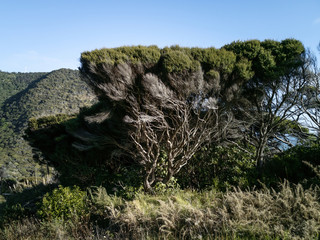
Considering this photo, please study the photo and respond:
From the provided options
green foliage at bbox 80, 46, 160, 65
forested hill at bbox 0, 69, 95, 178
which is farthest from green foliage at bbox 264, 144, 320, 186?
forested hill at bbox 0, 69, 95, 178

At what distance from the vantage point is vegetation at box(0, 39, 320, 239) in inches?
250

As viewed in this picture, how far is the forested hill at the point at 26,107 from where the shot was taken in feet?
120

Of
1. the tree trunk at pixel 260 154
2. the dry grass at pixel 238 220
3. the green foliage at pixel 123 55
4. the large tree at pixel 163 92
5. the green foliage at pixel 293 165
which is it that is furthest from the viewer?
the tree trunk at pixel 260 154

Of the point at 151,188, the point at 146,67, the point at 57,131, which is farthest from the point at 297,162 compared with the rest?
the point at 57,131

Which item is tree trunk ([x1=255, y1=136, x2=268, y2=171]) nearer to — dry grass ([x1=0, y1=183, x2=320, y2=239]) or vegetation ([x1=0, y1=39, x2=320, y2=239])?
vegetation ([x1=0, y1=39, x2=320, y2=239])

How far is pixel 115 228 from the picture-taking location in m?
5.89

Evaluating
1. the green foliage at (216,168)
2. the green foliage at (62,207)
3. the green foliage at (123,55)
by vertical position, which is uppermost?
the green foliage at (123,55)

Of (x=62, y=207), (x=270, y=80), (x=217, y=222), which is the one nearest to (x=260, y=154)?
(x=270, y=80)

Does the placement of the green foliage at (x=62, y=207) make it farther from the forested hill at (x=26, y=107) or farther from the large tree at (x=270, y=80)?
the forested hill at (x=26, y=107)

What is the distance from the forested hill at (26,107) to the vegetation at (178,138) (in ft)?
79.9

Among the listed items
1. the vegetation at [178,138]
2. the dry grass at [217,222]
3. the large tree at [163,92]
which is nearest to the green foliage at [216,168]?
the vegetation at [178,138]

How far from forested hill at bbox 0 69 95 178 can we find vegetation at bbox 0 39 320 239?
24.4 m

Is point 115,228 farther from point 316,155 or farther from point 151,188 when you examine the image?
point 316,155

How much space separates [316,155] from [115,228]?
6.70m
